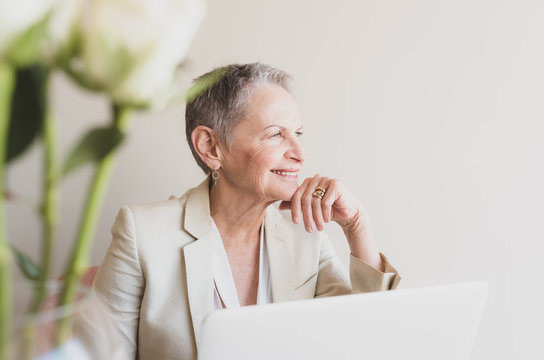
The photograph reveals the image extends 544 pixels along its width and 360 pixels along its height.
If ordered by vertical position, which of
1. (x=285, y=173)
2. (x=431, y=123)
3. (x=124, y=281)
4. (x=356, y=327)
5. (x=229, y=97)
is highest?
(x=431, y=123)

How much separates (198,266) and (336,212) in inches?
20.7

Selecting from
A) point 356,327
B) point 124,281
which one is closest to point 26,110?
point 356,327

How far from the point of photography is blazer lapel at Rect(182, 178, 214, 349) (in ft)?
4.92

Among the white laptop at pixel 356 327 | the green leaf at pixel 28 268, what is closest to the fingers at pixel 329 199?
the white laptop at pixel 356 327

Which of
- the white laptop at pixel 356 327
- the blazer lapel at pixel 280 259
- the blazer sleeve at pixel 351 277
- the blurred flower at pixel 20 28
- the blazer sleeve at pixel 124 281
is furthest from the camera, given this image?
the blazer lapel at pixel 280 259

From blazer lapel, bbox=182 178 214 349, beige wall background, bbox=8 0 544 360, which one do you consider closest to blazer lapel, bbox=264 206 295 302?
blazer lapel, bbox=182 178 214 349

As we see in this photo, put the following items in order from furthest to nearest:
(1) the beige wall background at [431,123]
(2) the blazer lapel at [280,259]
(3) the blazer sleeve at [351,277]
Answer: (1) the beige wall background at [431,123] → (2) the blazer lapel at [280,259] → (3) the blazer sleeve at [351,277]

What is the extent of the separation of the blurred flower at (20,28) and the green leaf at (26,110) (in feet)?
0.15

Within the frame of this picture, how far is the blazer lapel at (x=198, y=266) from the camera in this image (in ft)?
A: 4.92

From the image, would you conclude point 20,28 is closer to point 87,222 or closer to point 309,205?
point 87,222

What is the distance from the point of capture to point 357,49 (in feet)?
7.36

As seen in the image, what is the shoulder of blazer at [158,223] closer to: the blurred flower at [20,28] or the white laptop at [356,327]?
the white laptop at [356,327]

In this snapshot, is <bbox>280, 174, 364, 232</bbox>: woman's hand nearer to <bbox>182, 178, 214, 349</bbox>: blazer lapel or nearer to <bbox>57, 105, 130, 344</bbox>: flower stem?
<bbox>182, 178, 214, 349</bbox>: blazer lapel

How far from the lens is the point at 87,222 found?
0.40 meters
